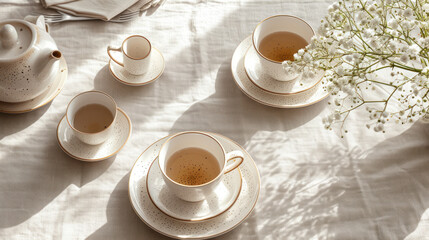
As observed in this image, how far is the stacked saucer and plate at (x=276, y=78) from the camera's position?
118 centimetres

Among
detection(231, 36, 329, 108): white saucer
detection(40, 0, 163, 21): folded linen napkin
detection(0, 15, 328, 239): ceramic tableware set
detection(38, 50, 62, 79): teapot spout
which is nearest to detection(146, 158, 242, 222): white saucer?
detection(0, 15, 328, 239): ceramic tableware set

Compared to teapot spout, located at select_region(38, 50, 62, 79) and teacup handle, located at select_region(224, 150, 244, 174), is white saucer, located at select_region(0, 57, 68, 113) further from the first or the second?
teacup handle, located at select_region(224, 150, 244, 174)

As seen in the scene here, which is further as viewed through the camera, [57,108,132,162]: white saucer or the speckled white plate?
[57,108,132,162]: white saucer

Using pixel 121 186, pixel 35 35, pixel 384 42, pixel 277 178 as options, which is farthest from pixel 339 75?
pixel 35 35

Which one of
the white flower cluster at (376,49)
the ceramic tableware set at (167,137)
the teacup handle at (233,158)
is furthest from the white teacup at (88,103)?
the white flower cluster at (376,49)

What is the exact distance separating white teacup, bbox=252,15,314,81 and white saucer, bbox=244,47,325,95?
2cm

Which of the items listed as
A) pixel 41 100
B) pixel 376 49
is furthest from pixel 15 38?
pixel 376 49

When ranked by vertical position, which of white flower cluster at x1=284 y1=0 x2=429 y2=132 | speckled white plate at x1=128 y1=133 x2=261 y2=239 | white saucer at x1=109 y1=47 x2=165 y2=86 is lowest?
speckled white plate at x1=128 y1=133 x2=261 y2=239

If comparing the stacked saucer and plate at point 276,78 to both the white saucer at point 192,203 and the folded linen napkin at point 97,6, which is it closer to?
the white saucer at point 192,203

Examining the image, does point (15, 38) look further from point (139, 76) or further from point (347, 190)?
point (347, 190)

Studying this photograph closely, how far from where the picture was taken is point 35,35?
1.09 metres

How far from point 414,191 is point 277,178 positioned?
1.08ft

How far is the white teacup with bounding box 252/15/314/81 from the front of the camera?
118cm

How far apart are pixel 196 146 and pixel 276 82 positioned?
1.07 ft
